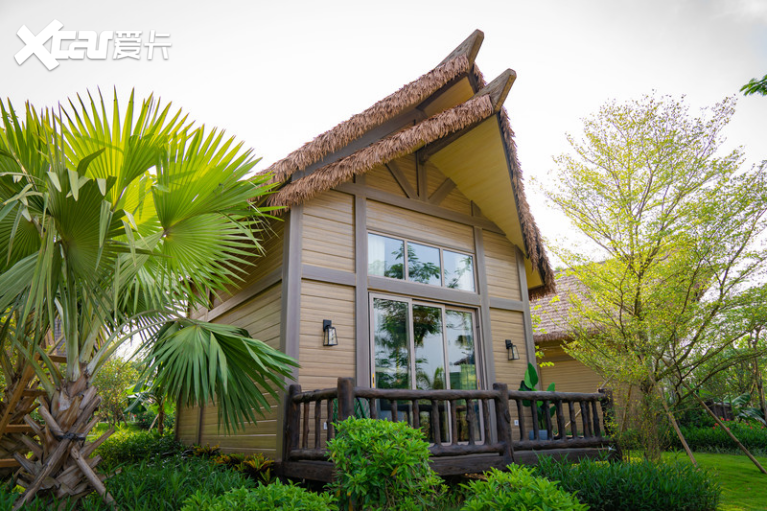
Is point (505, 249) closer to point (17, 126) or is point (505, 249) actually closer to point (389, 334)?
point (389, 334)

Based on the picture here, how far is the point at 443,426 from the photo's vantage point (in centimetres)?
667

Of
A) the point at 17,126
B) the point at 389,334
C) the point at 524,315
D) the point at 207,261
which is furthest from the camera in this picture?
the point at 524,315

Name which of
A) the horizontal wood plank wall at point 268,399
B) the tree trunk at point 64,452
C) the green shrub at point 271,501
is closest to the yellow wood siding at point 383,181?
the horizontal wood plank wall at point 268,399

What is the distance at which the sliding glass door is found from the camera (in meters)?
6.52

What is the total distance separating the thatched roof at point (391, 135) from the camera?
6.23 metres

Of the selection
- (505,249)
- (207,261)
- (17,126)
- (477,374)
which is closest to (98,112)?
(17,126)

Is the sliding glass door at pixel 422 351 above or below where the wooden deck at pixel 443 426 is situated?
above

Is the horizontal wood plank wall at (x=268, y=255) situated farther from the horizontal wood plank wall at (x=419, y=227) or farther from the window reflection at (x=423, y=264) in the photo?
the window reflection at (x=423, y=264)

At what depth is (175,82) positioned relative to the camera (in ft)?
31.9

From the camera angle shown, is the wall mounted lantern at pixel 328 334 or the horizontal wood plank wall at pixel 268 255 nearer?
the wall mounted lantern at pixel 328 334

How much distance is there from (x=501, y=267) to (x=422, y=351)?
2.50m

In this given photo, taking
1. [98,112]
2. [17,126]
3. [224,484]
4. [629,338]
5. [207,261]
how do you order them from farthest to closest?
1. [629,338]
2. [207,261]
3. [224,484]
4. [98,112]
5. [17,126]

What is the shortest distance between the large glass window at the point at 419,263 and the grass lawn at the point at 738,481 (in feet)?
12.2

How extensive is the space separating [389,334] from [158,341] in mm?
3073
